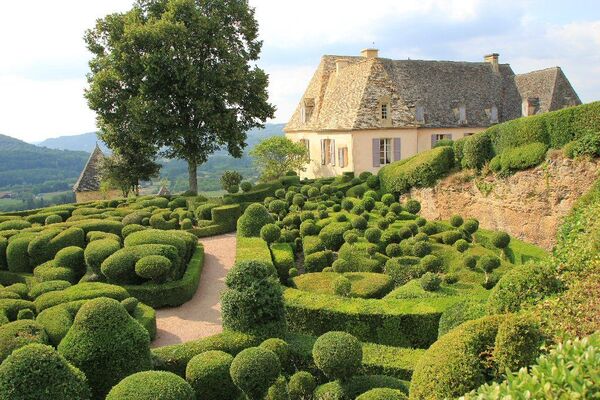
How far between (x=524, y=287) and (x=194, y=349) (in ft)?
24.3

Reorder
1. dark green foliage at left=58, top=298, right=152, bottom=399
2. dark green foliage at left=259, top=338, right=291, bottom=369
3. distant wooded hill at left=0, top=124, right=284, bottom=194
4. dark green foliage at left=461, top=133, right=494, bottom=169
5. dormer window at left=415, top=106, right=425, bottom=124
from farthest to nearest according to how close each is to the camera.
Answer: distant wooded hill at left=0, top=124, right=284, bottom=194 → dormer window at left=415, top=106, right=425, bottom=124 → dark green foliage at left=461, top=133, right=494, bottom=169 → dark green foliage at left=259, top=338, right=291, bottom=369 → dark green foliage at left=58, top=298, right=152, bottom=399

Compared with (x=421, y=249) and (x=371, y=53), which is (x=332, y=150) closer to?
(x=371, y=53)

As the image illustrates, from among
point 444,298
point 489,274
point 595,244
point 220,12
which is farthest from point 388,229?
point 220,12

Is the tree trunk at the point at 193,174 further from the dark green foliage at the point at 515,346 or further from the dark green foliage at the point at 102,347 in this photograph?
the dark green foliage at the point at 515,346

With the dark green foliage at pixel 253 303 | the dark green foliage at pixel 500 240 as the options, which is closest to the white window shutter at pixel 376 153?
the dark green foliage at pixel 500 240

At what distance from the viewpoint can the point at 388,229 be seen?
2105cm

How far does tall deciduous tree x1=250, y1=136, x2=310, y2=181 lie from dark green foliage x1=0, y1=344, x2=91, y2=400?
98.7ft

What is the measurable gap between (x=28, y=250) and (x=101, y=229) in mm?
3159

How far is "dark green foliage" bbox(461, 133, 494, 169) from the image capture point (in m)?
23.7

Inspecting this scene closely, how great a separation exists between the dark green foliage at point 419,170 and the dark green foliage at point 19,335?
63.5ft

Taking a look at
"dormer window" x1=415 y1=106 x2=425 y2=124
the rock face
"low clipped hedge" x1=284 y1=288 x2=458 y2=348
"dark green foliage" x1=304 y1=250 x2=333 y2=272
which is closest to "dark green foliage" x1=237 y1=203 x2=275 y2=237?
"dark green foliage" x1=304 y1=250 x2=333 y2=272

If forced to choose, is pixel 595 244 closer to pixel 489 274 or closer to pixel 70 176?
pixel 489 274

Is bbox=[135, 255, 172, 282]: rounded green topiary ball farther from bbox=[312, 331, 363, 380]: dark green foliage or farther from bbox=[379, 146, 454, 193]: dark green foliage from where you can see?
bbox=[379, 146, 454, 193]: dark green foliage

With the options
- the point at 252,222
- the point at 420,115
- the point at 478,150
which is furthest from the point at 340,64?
the point at 252,222
